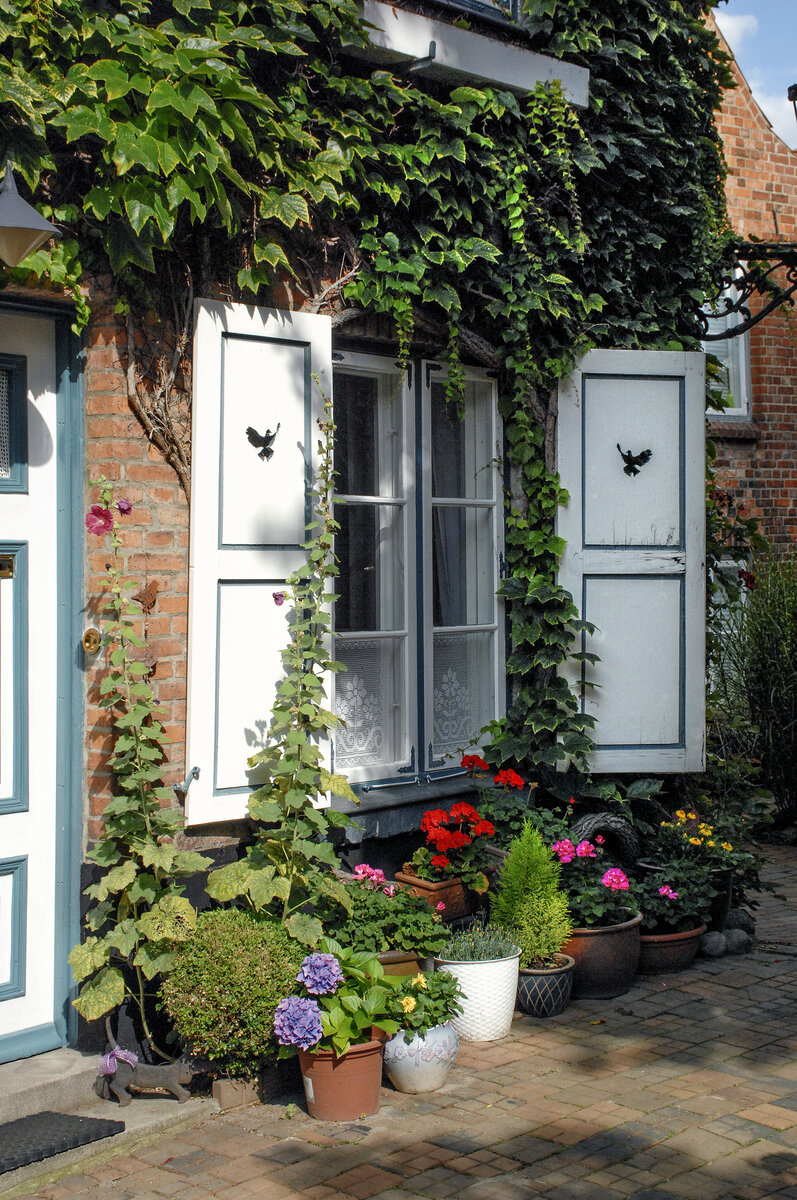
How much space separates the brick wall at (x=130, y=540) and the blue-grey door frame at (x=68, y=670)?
37 millimetres

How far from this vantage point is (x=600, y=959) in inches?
199

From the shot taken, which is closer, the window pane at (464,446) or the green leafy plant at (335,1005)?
the green leafy plant at (335,1005)

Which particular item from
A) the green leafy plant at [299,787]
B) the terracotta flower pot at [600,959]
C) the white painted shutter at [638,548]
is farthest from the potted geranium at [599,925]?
the green leafy plant at [299,787]

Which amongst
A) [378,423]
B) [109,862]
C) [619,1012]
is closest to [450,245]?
[378,423]

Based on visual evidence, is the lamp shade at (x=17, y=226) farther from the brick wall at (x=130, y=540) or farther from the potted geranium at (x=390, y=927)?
the potted geranium at (x=390, y=927)

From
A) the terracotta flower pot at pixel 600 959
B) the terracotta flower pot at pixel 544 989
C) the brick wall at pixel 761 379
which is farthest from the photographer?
the brick wall at pixel 761 379

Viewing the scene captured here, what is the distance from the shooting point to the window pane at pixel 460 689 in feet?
18.6

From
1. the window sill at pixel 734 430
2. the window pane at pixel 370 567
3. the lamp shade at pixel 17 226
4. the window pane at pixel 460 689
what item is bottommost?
the window pane at pixel 460 689

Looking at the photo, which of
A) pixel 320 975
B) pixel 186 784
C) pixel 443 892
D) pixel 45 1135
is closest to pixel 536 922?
pixel 443 892

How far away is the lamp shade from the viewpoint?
3.48 metres

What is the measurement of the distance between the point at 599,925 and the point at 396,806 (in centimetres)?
102

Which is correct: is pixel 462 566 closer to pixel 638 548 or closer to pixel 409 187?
pixel 638 548

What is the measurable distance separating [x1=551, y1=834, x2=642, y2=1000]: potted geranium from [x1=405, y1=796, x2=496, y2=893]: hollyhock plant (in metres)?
0.39

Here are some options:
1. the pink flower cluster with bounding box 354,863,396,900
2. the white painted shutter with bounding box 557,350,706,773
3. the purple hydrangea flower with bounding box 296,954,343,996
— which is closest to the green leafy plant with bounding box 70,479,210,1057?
the purple hydrangea flower with bounding box 296,954,343,996
